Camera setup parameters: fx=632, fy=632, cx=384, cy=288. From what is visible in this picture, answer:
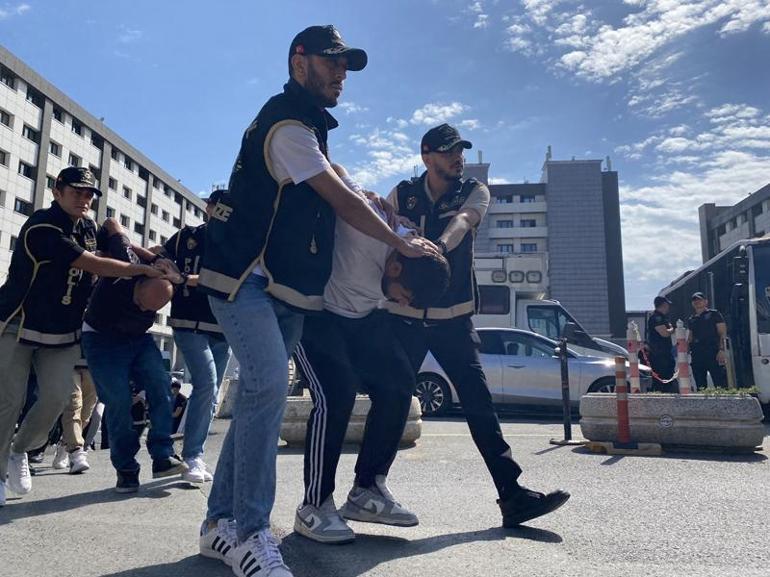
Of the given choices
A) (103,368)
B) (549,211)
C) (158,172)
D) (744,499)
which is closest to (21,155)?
(158,172)

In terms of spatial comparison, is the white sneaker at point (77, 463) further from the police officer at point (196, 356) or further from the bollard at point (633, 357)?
the bollard at point (633, 357)

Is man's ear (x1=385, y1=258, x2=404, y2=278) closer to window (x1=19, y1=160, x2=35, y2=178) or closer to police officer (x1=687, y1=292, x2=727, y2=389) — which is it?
police officer (x1=687, y1=292, x2=727, y2=389)

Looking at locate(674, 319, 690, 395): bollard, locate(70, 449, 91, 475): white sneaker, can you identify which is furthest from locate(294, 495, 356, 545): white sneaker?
locate(674, 319, 690, 395): bollard

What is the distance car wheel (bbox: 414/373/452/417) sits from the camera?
1135 centimetres

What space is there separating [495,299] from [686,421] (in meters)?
9.43

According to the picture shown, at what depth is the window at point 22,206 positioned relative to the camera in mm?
39406

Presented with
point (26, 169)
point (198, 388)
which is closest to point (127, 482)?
point (198, 388)

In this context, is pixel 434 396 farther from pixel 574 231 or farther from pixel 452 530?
pixel 574 231

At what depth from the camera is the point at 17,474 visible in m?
3.89

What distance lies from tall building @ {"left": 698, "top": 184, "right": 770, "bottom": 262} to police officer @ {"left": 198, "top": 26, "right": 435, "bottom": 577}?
50.0m

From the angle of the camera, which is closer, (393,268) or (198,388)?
(393,268)

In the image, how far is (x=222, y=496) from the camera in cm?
260

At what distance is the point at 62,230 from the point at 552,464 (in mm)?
4153

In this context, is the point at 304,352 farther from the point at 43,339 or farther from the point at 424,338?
the point at 43,339
